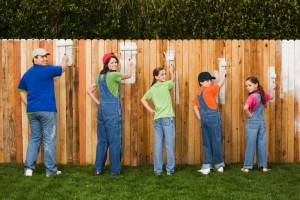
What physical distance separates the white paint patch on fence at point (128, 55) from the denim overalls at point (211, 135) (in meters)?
1.15

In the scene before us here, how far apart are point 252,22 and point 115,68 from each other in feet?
8.61

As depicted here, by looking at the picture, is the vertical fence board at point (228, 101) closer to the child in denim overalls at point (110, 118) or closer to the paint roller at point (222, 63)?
the paint roller at point (222, 63)

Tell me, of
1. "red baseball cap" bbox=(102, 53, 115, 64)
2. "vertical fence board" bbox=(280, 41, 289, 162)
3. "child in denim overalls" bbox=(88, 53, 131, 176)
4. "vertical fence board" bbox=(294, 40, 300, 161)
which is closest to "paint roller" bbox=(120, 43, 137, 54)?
"red baseball cap" bbox=(102, 53, 115, 64)

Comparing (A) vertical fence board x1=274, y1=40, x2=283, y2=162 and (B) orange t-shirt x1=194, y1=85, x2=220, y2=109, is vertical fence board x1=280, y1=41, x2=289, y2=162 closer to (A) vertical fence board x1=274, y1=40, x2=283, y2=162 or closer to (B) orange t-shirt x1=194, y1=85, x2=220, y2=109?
(A) vertical fence board x1=274, y1=40, x2=283, y2=162

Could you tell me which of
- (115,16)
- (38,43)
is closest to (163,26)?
(115,16)

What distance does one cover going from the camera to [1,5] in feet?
33.4

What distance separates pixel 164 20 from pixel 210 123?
2169 mm

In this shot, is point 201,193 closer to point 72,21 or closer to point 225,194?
point 225,194

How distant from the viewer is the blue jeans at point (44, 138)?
28.8ft

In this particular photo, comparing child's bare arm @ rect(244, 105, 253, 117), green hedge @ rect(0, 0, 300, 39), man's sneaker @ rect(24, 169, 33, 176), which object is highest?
green hedge @ rect(0, 0, 300, 39)

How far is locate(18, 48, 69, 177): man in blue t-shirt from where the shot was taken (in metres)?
8.75

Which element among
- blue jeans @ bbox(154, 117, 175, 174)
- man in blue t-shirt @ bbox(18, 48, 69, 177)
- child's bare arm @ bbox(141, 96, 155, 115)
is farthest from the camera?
child's bare arm @ bbox(141, 96, 155, 115)

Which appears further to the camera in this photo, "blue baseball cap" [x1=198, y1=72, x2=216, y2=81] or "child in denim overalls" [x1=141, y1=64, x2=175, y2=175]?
"blue baseball cap" [x1=198, y1=72, x2=216, y2=81]

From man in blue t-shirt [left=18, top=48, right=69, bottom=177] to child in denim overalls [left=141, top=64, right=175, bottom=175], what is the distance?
1.38m
